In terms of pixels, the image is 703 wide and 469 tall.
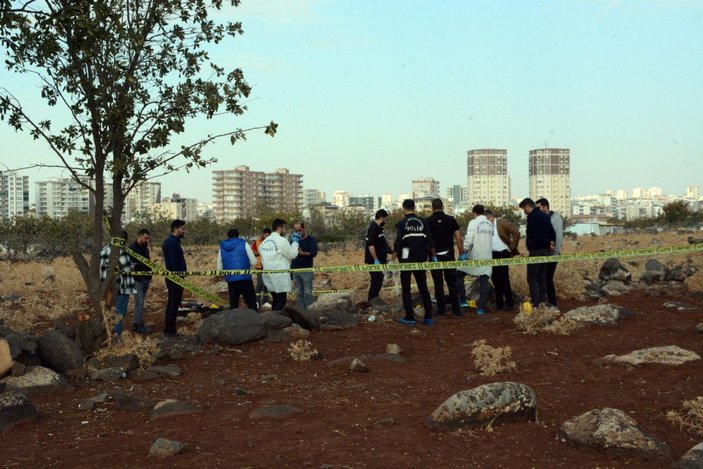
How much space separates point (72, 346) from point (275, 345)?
2.87 m

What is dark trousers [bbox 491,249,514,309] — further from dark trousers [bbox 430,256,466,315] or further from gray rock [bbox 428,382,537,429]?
gray rock [bbox 428,382,537,429]

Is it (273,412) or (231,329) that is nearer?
(273,412)

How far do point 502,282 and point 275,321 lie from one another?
Result: 431 centimetres

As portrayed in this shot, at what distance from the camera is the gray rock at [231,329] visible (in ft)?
39.0

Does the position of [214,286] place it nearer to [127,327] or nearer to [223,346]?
[127,327]

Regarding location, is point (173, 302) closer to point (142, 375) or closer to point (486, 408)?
point (142, 375)

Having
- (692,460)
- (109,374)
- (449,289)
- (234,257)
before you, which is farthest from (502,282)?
(692,460)

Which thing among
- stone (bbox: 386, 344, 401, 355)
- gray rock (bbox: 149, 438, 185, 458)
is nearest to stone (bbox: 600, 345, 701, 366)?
stone (bbox: 386, 344, 401, 355)

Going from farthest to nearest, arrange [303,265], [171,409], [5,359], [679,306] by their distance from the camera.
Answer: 1. [303,265]
2. [679,306]
3. [5,359]
4. [171,409]

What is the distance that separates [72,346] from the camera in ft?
33.9

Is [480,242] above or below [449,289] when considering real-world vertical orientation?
above

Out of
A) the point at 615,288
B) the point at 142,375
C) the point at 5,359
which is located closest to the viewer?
the point at 5,359

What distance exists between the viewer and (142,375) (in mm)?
9930

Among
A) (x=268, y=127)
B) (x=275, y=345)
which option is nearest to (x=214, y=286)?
(x=275, y=345)
